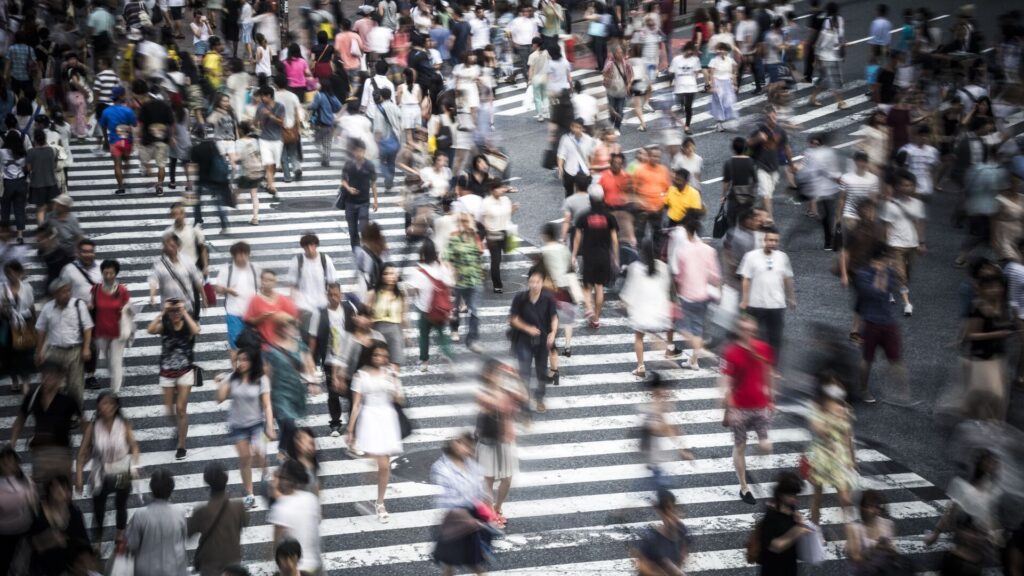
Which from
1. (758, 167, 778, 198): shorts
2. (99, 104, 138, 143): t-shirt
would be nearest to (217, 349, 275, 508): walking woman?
(758, 167, 778, 198): shorts

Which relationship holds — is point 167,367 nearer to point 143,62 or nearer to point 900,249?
point 900,249

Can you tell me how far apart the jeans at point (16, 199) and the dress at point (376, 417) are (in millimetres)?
9997

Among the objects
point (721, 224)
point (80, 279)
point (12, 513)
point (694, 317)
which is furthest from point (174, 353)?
point (721, 224)

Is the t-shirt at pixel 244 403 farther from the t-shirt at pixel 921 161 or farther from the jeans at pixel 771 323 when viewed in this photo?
the t-shirt at pixel 921 161

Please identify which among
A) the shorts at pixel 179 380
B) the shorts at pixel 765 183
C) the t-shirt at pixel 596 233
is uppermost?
the shorts at pixel 765 183

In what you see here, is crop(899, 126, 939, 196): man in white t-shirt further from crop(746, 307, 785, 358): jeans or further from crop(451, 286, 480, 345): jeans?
crop(451, 286, 480, 345): jeans

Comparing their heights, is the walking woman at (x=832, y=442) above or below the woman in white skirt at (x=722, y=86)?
below

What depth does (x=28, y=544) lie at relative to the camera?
9188mm

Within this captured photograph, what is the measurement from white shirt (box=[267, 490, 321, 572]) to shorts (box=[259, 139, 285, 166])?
11.9 m

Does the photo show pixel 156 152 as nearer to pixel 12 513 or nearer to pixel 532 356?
pixel 532 356

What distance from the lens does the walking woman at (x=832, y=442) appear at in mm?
10086

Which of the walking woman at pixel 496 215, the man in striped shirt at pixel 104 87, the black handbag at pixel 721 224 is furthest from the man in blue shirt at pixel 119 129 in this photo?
the black handbag at pixel 721 224

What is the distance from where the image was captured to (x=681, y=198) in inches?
626

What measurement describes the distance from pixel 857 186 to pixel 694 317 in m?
3.52
